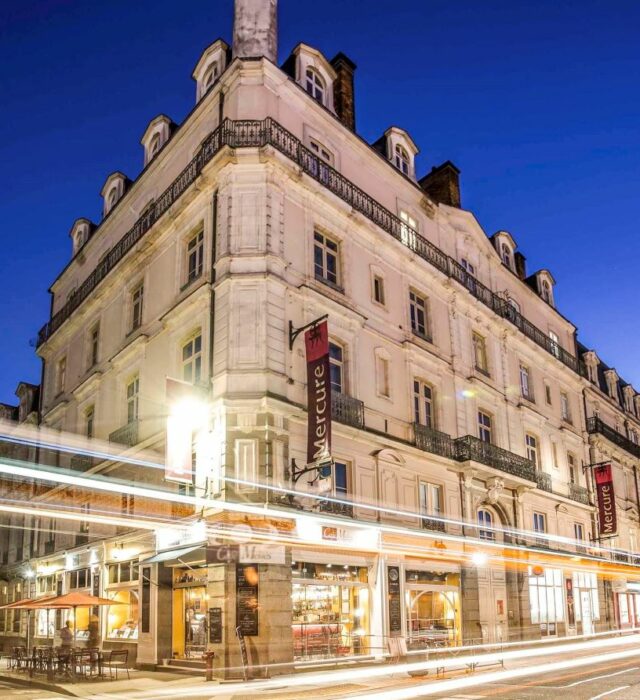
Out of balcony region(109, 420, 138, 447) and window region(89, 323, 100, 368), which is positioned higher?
window region(89, 323, 100, 368)

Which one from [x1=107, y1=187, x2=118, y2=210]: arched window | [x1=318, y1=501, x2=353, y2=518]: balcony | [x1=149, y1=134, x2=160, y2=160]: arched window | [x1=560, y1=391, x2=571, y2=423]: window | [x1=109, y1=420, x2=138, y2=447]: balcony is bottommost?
[x1=318, y1=501, x2=353, y2=518]: balcony

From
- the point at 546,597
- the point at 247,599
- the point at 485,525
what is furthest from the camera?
the point at 546,597

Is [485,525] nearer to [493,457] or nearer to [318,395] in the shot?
[493,457]

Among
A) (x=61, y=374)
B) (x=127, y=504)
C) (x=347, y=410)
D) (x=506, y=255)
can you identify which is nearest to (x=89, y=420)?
(x=61, y=374)

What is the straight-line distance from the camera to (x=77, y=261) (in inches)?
1288

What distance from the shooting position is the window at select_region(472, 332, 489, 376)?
96.4ft

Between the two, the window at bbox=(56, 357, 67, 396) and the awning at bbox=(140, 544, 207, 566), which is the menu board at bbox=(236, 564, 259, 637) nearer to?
the awning at bbox=(140, 544, 207, 566)

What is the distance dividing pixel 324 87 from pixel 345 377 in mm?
10511

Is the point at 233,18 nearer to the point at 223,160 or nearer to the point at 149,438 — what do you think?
the point at 223,160

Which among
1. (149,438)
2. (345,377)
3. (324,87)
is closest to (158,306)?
(149,438)

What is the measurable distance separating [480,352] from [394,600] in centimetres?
1228

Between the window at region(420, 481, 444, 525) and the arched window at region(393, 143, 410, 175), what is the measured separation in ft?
40.0

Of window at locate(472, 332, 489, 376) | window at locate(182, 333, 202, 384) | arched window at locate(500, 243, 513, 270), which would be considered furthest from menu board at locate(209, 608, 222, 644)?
arched window at locate(500, 243, 513, 270)

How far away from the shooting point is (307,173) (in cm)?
A: 2159
